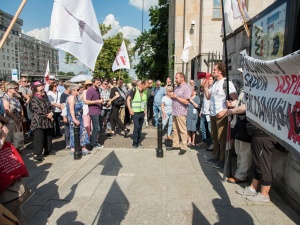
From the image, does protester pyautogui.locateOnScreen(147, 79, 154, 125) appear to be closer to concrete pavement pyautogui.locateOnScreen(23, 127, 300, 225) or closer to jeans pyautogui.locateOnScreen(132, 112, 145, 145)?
jeans pyautogui.locateOnScreen(132, 112, 145, 145)

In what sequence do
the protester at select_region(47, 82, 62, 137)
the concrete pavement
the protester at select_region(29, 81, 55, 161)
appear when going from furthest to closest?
the protester at select_region(47, 82, 62, 137), the protester at select_region(29, 81, 55, 161), the concrete pavement

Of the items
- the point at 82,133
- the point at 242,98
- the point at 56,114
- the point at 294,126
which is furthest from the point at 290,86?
the point at 56,114

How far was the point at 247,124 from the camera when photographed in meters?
4.15

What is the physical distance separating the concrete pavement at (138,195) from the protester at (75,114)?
1.92ft

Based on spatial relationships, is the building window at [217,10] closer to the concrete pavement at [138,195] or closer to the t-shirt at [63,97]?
the t-shirt at [63,97]

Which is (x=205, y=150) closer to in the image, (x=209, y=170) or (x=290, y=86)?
(x=209, y=170)

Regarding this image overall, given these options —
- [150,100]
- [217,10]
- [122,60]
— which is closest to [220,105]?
[150,100]

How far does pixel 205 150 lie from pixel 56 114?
5.04m

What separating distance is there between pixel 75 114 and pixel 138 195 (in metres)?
3.15

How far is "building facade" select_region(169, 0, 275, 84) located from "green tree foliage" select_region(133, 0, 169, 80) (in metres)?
15.0

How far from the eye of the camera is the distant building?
9900 centimetres

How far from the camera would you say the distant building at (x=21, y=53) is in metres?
99.0

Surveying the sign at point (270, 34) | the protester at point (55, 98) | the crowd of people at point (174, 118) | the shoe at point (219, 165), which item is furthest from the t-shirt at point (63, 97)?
the sign at point (270, 34)

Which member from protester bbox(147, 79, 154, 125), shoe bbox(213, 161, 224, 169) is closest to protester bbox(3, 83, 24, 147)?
shoe bbox(213, 161, 224, 169)
